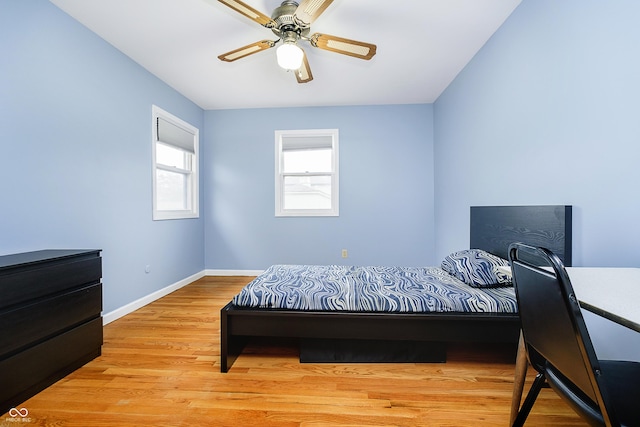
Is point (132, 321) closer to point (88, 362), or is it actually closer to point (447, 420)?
point (88, 362)

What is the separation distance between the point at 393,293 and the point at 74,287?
2.12 m

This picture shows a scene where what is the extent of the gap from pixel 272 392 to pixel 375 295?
0.87 m

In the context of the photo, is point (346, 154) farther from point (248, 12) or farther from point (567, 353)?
point (567, 353)

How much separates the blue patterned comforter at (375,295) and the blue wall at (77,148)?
1517 millimetres

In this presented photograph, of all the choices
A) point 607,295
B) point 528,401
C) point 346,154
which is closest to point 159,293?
point 346,154

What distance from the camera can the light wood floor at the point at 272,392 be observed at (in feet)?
4.51

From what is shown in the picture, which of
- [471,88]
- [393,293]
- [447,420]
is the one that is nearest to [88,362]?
[393,293]

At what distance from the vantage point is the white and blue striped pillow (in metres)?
2.00

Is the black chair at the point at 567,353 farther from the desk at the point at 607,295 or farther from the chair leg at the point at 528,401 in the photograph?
the desk at the point at 607,295

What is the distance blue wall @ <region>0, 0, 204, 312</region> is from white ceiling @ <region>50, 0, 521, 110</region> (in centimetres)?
27

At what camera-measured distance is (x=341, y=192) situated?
162 inches

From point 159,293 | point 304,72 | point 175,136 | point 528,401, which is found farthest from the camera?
point 175,136

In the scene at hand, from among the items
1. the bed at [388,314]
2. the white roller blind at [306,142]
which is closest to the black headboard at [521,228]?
the bed at [388,314]

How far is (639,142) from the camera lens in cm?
126
